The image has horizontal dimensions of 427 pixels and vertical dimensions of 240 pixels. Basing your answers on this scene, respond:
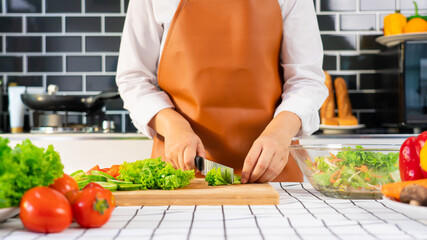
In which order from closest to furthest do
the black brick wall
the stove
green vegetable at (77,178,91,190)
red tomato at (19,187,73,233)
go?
red tomato at (19,187,73,233), green vegetable at (77,178,91,190), the stove, the black brick wall

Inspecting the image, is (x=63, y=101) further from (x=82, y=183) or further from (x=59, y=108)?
(x=82, y=183)

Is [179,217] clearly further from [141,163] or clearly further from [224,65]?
[224,65]

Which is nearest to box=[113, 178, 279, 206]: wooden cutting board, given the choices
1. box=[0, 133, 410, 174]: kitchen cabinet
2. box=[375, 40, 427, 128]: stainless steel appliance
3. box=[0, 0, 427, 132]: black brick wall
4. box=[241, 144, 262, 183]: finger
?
box=[241, 144, 262, 183]: finger

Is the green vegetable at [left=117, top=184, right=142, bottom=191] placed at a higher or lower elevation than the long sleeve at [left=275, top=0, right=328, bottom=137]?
lower

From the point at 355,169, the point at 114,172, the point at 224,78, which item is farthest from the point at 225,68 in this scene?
the point at 355,169

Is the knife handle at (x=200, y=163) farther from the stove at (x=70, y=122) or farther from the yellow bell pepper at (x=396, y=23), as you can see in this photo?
the yellow bell pepper at (x=396, y=23)

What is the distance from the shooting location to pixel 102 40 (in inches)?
105

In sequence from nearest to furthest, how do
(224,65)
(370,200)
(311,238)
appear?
(311,238) < (370,200) < (224,65)

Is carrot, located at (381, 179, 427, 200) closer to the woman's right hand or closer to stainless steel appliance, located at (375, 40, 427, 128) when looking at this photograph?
the woman's right hand

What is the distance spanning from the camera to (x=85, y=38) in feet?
8.74

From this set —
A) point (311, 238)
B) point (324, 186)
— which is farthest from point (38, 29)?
point (311, 238)

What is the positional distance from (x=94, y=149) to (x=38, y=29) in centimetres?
93

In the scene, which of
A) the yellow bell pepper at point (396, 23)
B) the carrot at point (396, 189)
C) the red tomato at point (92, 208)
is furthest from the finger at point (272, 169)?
the yellow bell pepper at point (396, 23)

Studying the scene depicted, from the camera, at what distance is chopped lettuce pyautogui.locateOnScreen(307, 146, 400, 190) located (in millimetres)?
901
